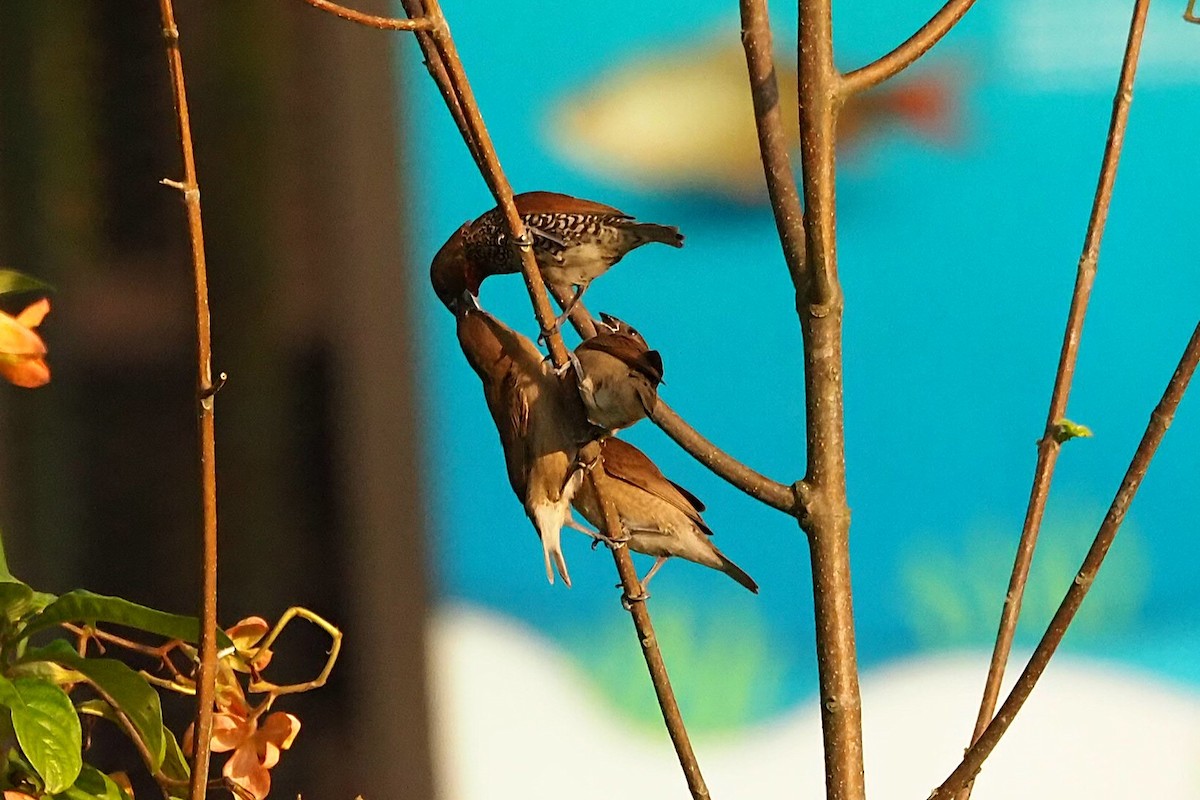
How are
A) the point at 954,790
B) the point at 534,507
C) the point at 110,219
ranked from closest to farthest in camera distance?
the point at 954,790 → the point at 534,507 → the point at 110,219

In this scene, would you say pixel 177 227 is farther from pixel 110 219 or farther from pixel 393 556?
pixel 393 556

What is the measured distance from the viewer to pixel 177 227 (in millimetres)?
1738

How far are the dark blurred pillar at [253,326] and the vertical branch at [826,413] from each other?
1130mm

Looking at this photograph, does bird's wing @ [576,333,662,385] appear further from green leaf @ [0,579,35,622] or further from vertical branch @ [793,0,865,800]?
green leaf @ [0,579,35,622]

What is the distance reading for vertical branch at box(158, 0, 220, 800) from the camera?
1.49 feet

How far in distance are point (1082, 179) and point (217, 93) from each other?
1152 mm

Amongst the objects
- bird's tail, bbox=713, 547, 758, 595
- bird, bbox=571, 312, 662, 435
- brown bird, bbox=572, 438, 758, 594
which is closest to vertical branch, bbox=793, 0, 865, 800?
bird, bbox=571, 312, 662, 435

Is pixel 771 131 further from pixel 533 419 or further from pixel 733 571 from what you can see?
pixel 733 571

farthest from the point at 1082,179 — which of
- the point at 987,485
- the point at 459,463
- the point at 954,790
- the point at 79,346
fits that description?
the point at 79,346

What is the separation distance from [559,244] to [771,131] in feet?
1.12

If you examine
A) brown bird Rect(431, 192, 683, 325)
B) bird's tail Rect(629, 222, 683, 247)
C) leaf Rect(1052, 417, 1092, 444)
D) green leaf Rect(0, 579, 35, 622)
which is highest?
bird's tail Rect(629, 222, 683, 247)

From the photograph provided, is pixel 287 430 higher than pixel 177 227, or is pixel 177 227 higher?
pixel 177 227

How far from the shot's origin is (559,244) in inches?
35.8

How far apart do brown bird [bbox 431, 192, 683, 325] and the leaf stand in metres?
0.33
